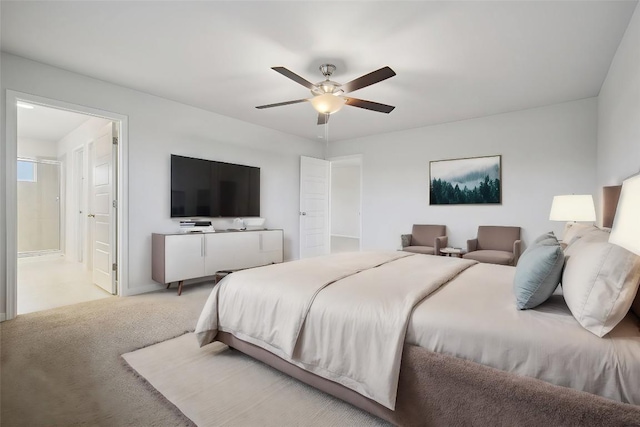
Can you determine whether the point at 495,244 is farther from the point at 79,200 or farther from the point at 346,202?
the point at 79,200

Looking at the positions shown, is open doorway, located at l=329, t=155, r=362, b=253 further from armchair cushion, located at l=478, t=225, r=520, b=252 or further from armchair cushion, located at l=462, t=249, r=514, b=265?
armchair cushion, located at l=462, t=249, r=514, b=265

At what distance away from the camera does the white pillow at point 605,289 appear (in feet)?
3.81

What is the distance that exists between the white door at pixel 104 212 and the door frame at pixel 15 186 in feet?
0.35

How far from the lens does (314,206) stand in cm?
611

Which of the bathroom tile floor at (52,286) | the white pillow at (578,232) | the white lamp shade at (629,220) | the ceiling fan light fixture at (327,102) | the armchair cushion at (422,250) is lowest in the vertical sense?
the bathroom tile floor at (52,286)

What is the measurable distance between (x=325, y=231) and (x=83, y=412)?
197 inches

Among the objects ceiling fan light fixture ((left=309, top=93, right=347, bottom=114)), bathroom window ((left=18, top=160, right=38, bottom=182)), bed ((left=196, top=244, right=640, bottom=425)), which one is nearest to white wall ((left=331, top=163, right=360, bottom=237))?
ceiling fan light fixture ((left=309, top=93, right=347, bottom=114))

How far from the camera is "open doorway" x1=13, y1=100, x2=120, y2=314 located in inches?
145

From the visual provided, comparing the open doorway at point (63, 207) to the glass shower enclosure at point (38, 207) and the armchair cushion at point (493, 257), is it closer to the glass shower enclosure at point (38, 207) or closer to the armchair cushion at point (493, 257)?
the glass shower enclosure at point (38, 207)

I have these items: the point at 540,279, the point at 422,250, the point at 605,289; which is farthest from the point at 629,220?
the point at 422,250

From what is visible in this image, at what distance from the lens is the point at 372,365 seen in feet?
4.75

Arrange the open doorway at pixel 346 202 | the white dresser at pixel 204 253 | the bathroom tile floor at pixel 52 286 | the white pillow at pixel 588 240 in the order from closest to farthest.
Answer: the white pillow at pixel 588 240 < the bathroom tile floor at pixel 52 286 < the white dresser at pixel 204 253 < the open doorway at pixel 346 202

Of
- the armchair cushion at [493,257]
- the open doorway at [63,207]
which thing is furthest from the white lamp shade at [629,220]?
the open doorway at [63,207]

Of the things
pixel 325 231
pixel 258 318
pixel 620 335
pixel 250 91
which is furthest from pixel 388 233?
pixel 620 335
